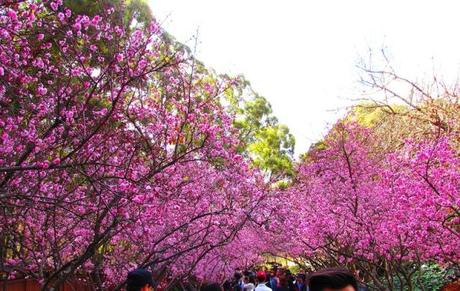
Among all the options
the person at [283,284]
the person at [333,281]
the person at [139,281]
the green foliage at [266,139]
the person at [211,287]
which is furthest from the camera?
the green foliage at [266,139]

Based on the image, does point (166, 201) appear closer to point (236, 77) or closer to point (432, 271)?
point (236, 77)

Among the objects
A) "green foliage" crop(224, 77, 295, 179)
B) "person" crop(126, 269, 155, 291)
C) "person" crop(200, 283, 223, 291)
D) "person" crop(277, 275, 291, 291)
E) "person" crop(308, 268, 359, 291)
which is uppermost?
"green foliage" crop(224, 77, 295, 179)

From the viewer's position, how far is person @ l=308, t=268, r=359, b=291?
5.90 ft

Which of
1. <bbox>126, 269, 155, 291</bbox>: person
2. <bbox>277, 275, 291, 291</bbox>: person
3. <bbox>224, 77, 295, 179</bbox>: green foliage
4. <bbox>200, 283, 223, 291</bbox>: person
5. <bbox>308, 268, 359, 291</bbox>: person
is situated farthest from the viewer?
<bbox>224, 77, 295, 179</bbox>: green foliage

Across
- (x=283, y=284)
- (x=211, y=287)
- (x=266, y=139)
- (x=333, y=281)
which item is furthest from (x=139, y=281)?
(x=266, y=139)

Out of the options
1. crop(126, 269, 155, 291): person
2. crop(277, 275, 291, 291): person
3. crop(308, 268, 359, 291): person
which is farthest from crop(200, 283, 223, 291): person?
crop(277, 275, 291, 291): person

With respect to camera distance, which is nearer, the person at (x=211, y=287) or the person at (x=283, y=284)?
the person at (x=211, y=287)

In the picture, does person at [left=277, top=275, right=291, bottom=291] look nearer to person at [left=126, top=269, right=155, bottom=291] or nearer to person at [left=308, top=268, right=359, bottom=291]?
person at [left=126, top=269, right=155, bottom=291]

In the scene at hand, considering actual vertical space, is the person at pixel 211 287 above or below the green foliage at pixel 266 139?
below

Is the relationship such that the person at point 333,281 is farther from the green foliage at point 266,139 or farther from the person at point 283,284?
the green foliage at point 266,139

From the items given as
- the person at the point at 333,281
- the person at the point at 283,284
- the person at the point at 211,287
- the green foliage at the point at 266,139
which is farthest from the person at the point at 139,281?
the green foliage at the point at 266,139

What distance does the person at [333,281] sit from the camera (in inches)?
70.9

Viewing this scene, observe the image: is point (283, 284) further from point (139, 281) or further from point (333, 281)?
point (333, 281)

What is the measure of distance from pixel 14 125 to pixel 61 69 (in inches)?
39.1
